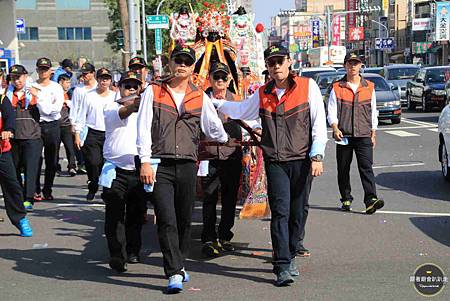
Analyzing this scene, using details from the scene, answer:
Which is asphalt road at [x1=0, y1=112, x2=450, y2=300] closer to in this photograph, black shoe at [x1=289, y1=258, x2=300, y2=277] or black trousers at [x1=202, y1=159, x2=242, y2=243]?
black shoe at [x1=289, y1=258, x2=300, y2=277]

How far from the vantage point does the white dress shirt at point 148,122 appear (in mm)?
6891

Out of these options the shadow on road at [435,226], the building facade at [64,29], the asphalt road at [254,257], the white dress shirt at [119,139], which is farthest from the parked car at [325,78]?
the building facade at [64,29]

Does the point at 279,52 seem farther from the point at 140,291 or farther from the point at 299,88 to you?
the point at 140,291

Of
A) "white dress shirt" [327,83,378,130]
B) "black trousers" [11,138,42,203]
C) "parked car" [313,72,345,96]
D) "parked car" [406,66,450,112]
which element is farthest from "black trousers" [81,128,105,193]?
"parked car" [406,66,450,112]

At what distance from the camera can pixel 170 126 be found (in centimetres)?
701

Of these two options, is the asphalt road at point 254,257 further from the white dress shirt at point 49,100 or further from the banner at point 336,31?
the banner at point 336,31

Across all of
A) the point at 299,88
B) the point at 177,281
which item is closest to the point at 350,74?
the point at 299,88

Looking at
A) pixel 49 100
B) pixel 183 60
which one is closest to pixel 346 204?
pixel 183 60

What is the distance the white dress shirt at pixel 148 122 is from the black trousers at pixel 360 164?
12.9ft

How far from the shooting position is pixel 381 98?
83.5 ft

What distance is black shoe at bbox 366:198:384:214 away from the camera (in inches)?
412

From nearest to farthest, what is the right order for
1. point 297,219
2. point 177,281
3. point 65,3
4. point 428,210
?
point 177,281
point 297,219
point 428,210
point 65,3

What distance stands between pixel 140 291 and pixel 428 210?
16.5 ft

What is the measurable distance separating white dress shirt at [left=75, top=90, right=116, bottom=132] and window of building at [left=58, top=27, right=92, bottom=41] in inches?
2685
